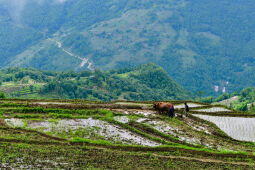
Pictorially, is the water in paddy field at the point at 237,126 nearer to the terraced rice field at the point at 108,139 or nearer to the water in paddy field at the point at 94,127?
the terraced rice field at the point at 108,139

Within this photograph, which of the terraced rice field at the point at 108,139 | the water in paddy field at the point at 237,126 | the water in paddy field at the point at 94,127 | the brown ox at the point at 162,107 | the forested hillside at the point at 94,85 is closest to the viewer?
the terraced rice field at the point at 108,139

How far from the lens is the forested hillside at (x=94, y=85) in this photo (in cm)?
10176

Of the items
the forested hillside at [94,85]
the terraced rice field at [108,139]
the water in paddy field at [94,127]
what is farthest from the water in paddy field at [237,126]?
the forested hillside at [94,85]

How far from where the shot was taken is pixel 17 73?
Answer: 118750mm

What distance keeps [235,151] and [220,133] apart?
4522mm

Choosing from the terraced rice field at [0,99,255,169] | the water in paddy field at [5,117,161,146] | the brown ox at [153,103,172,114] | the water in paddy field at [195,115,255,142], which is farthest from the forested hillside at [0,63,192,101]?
the water in paddy field at [5,117,161,146]

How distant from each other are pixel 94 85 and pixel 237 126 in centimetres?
8780

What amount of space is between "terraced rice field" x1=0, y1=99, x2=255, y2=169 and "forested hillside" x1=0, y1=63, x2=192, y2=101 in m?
69.4

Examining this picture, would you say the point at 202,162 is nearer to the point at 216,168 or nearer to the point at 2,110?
the point at 216,168

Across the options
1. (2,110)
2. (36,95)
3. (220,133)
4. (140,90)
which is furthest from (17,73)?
(220,133)

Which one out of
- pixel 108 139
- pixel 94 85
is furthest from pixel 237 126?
pixel 94 85

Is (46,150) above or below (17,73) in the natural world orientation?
below

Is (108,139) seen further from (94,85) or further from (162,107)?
(94,85)

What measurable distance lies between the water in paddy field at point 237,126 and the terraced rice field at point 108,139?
89cm
